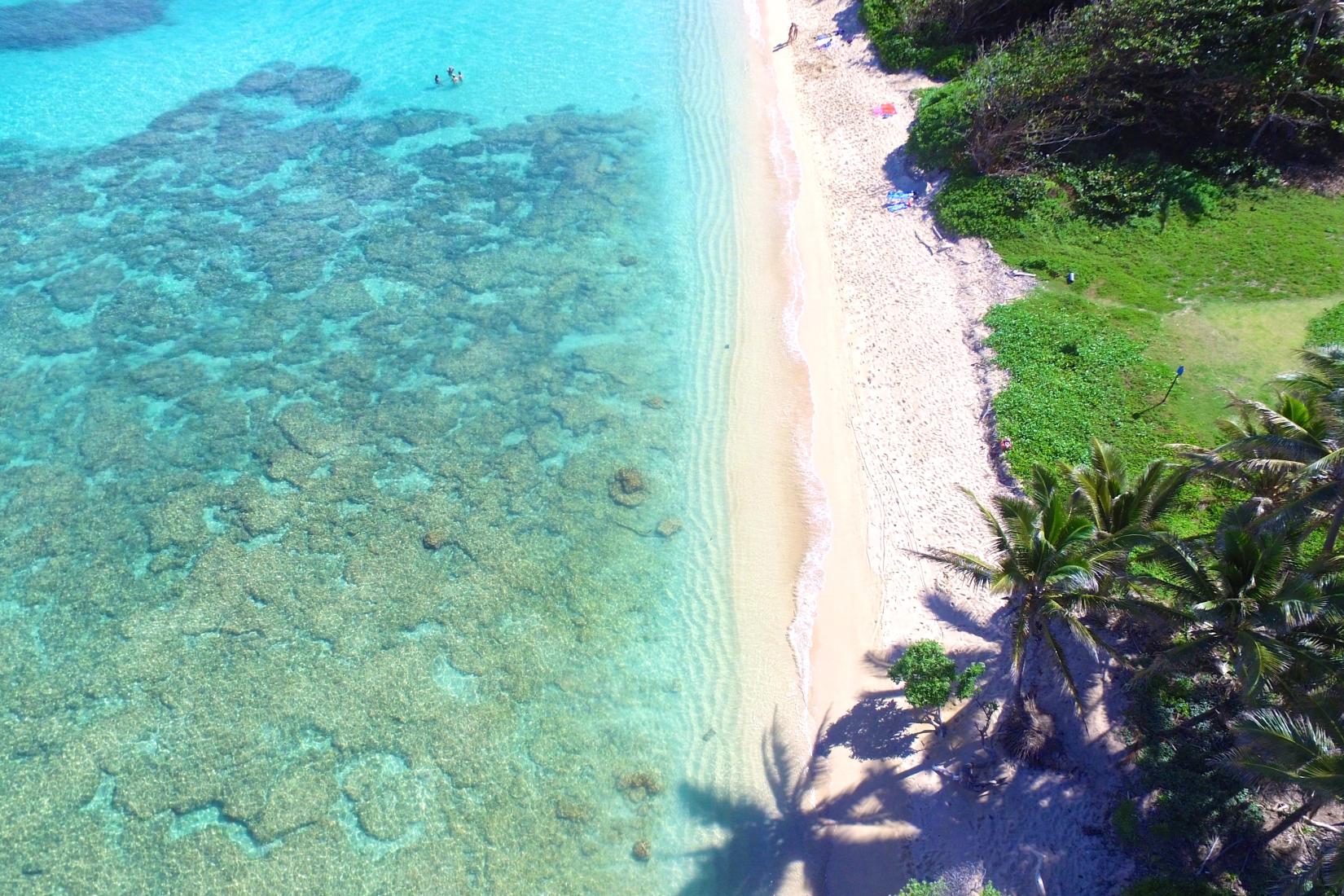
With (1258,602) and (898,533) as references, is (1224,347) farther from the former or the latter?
(1258,602)

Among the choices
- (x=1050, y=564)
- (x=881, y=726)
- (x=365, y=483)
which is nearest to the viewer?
(x=1050, y=564)

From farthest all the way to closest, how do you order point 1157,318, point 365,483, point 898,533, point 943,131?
point 943,131 < point 1157,318 < point 365,483 < point 898,533

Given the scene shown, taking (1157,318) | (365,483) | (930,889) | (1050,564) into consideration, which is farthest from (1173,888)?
(365,483)

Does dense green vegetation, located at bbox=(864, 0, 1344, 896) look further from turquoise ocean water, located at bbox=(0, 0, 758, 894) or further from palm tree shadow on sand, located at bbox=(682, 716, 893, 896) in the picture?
turquoise ocean water, located at bbox=(0, 0, 758, 894)

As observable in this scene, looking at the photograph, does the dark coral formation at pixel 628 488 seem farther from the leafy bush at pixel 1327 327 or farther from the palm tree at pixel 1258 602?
the leafy bush at pixel 1327 327

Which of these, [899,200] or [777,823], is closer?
[777,823]

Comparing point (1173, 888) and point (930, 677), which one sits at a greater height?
point (930, 677)

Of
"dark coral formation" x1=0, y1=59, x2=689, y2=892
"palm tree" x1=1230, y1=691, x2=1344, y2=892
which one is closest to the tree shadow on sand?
"dark coral formation" x1=0, y1=59, x2=689, y2=892
